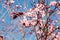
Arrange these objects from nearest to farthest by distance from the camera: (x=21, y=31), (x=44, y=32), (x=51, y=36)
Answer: (x=44, y=32)
(x=51, y=36)
(x=21, y=31)

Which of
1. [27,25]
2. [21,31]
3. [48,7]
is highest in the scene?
[48,7]

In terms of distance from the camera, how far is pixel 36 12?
374 centimetres

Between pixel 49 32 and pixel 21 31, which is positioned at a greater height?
pixel 49 32

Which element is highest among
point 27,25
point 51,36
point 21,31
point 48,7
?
point 48,7

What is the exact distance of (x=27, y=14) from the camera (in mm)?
3736

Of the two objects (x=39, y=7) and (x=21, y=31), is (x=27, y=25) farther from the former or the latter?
(x=21, y=31)

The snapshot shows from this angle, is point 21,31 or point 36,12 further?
point 21,31

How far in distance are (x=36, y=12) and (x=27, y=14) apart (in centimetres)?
17

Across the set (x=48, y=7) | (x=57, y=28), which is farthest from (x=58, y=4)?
(x=57, y=28)

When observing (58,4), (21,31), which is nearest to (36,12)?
(58,4)

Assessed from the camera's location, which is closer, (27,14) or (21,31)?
(27,14)

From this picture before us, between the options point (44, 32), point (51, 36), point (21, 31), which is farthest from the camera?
point (21, 31)

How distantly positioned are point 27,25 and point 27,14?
0.80 feet

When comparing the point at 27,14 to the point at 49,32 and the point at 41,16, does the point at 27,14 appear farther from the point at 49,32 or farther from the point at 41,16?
the point at 49,32
